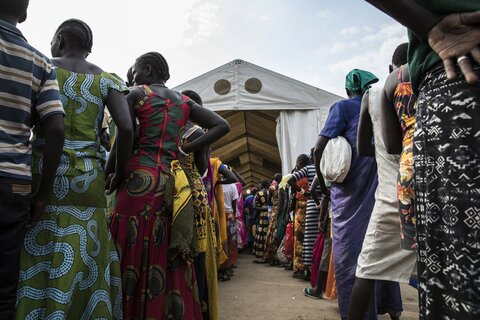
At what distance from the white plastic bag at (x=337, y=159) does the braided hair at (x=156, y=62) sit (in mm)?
1260

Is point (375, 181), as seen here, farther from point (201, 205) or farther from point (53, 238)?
point (53, 238)

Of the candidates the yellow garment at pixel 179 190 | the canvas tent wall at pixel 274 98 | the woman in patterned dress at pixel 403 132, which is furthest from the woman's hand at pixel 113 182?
the canvas tent wall at pixel 274 98

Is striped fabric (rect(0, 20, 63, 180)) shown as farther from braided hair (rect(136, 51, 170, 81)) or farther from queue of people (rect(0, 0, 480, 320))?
braided hair (rect(136, 51, 170, 81))

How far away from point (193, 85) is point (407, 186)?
7148 mm

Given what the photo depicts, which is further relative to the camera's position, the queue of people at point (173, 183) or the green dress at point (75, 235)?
the green dress at point (75, 235)

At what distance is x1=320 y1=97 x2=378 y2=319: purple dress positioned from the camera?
272cm

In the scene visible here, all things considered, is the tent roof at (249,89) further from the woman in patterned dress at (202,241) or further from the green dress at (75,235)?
the green dress at (75,235)

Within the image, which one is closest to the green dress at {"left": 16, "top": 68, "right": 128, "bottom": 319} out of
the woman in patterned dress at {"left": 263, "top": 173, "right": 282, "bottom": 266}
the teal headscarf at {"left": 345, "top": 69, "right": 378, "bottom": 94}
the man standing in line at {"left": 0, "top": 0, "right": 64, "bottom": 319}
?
the man standing in line at {"left": 0, "top": 0, "right": 64, "bottom": 319}

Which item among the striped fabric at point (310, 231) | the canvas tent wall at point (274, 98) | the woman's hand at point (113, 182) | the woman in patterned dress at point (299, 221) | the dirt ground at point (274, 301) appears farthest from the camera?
the canvas tent wall at point (274, 98)

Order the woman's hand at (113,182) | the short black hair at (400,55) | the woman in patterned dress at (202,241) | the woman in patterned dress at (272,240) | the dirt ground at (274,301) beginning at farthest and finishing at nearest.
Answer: the woman in patterned dress at (272,240) < the dirt ground at (274,301) < the woman in patterned dress at (202,241) < the short black hair at (400,55) < the woman's hand at (113,182)

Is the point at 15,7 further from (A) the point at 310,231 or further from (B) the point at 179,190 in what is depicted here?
(A) the point at 310,231

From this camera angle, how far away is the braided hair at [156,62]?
2.57 meters

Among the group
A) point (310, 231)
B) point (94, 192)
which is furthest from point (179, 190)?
point (310, 231)

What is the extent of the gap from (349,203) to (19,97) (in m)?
2.12
